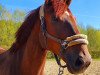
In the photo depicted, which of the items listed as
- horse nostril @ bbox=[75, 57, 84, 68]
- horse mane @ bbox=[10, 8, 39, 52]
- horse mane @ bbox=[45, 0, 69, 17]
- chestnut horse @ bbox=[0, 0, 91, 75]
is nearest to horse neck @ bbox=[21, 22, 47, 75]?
chestnut horse @ bbox=[0, 0, 91, 75]

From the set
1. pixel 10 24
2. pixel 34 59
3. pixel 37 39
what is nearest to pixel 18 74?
pixel 34 59

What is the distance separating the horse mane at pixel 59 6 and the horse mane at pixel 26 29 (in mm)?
487

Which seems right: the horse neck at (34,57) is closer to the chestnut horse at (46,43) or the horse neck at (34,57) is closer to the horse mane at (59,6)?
the chestnut horse at (46,43)

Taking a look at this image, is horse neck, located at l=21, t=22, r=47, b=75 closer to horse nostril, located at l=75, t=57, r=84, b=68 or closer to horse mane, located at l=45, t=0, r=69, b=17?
horse mane, located at l=45, t=0, r=69, b=17

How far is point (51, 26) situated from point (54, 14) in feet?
0.68

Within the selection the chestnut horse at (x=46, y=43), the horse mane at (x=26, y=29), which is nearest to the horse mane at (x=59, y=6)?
the chestnut horse at (x=46, y=43)

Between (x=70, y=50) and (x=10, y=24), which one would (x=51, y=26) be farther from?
(x=10, y=24)

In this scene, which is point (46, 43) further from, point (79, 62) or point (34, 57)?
point (79, 62)

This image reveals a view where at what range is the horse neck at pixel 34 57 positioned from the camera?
15.8 feet

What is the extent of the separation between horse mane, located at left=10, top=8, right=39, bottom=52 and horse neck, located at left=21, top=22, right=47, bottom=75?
13 centimetres

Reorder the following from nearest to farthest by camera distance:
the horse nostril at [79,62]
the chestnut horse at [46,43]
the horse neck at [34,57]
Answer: the horse nostril at [79,62], the chestnut horse at [46,43], the horse neck at [34,57]

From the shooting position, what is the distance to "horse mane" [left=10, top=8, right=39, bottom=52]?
4973 millimetres

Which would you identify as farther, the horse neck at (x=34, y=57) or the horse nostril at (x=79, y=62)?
the horse neck at (x=34, y=57)

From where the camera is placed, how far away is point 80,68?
13.1 ft
